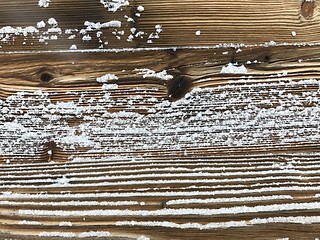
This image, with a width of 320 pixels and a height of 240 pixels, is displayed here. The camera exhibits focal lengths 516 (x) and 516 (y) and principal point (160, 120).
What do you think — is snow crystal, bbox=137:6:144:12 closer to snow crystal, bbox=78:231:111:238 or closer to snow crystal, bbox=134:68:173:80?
snow crystal, bbox=134:68:173:80

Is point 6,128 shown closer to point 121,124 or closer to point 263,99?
point 121,124

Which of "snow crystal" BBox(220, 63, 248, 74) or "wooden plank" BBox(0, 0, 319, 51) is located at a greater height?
"wooden plank" BBox(0, 0, 319, 51)

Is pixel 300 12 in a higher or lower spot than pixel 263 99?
higher

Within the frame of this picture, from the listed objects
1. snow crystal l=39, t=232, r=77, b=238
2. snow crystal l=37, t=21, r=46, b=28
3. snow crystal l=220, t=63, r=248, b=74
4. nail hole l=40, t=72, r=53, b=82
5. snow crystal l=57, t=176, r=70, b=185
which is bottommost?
snow crystal l=39, t=232, r=77, b=238

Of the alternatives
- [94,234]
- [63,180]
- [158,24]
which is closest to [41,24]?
[158,24]

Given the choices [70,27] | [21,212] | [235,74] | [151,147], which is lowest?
[21,212]

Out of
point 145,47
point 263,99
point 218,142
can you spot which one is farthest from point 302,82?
point 145,47

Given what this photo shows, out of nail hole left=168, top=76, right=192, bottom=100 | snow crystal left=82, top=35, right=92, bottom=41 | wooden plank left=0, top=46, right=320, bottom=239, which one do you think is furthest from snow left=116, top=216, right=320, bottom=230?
snow crystal left=82, top=35, right=92, bottom=41

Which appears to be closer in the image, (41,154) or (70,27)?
(70,27)
